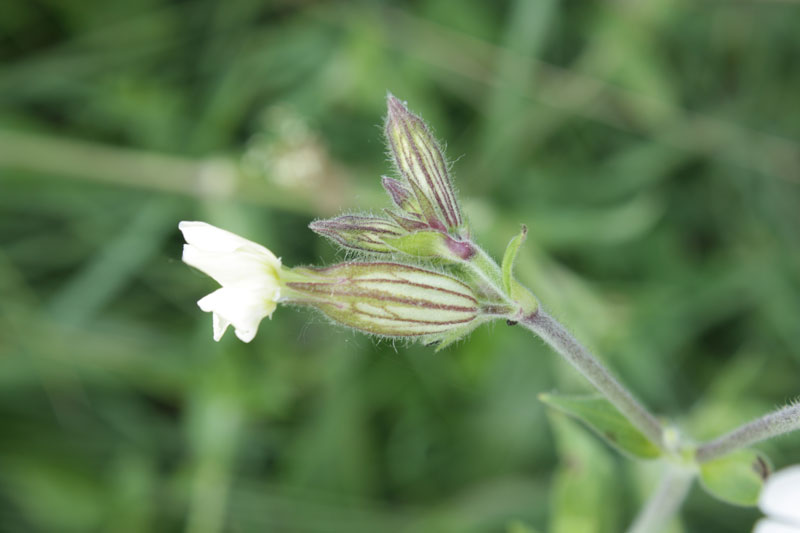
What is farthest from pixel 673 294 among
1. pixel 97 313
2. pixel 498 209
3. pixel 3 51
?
pixel 3 51

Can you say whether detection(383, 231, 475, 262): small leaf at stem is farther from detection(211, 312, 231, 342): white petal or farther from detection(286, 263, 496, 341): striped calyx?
detection(211, 312, 231, 342): white petal

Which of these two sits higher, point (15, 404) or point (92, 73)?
point (92, 73)

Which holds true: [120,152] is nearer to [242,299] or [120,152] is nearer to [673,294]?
[242,299]

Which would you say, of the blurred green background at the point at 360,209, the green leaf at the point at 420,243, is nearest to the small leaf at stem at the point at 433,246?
the green leaf at the point at 420,243

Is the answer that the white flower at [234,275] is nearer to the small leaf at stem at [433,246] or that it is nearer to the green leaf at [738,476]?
the small leaf at stem at [433,246]

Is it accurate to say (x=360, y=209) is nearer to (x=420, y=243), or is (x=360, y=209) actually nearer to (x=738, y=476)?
(x=420, y=243)

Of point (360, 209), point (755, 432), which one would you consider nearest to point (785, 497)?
point (755, 432)
